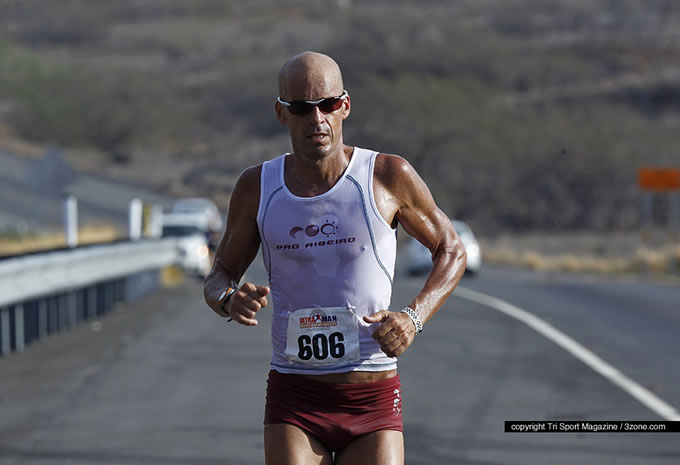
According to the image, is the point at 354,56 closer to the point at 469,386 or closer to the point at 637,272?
the point at 637,272

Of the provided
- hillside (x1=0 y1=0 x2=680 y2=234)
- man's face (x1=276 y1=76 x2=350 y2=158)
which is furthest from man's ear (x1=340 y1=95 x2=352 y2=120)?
hillside (x1=0 y1=0 x2=680 y2=234)

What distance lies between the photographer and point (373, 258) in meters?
4.93

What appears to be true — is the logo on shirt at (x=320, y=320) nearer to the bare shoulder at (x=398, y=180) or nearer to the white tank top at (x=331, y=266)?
the white tank top at (x=331, y=266)

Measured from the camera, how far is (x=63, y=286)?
53.0 ft

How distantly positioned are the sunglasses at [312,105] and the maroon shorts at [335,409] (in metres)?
0.93

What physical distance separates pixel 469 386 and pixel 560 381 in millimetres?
904

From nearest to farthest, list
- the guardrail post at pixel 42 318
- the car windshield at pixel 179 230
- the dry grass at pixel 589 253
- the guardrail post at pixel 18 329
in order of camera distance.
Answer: the guardrail post at pixel 18 329, the guardrail post at pixel 42 318, the car windshield at pixel 179 230, the dry grass at pixel 589 253

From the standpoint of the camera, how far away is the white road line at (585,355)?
11.3 m

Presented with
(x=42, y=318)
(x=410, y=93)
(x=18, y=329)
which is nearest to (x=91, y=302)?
(x=42, y=318)

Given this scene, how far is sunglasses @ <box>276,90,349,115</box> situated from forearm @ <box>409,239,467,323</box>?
654 mm

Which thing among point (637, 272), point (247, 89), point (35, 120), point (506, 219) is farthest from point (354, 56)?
point (637, 272)

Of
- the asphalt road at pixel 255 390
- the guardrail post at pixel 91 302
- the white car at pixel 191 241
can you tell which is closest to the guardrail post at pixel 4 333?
the asphalt road at pixel 255 390

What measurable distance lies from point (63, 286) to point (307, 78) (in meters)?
11.7

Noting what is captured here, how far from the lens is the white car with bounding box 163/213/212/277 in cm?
3316
